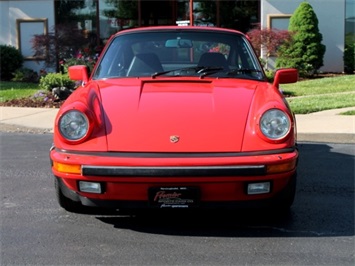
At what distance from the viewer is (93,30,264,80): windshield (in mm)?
5020

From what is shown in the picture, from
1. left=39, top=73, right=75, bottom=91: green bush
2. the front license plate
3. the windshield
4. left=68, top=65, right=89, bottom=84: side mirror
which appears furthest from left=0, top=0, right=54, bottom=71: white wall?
the front license plate

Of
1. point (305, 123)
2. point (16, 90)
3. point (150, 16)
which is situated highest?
point (150, 16)

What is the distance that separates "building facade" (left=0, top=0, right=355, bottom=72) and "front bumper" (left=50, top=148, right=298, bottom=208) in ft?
44.2

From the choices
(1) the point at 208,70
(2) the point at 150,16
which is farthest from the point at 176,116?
(2) the point at 150,16

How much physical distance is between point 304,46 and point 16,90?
7942mm

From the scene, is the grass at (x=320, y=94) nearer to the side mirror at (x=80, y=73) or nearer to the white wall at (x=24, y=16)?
the side mirror at (x=80, y=73)

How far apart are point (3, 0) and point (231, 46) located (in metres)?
14.9

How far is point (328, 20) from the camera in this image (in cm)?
1677

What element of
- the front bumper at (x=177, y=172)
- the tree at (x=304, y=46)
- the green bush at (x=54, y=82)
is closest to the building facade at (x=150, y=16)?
the tree at (x=304, y=46)

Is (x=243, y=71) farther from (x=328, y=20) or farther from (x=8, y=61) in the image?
(x=8, y=61)

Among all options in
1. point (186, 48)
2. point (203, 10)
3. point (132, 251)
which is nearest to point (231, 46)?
point (186, 48)

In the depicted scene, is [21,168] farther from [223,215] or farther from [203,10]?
[203,10]

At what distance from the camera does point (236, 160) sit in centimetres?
383

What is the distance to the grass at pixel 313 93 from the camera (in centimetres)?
1041
